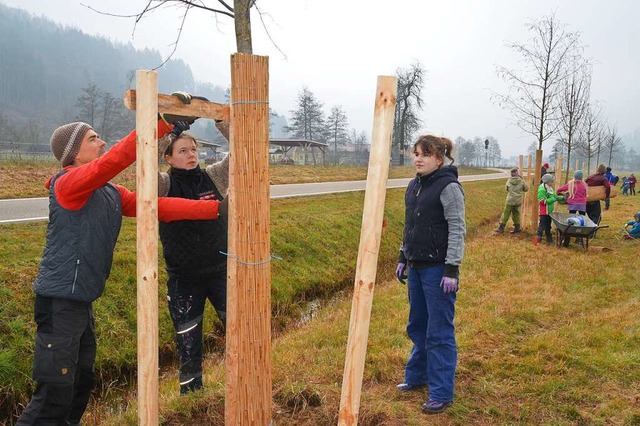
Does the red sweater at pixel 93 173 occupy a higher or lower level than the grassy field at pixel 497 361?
higher

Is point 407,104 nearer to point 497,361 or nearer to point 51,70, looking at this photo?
point 497,361

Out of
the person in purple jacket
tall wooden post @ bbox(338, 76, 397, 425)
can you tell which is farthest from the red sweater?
the person in purple jacket

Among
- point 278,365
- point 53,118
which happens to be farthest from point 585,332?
point 53,118

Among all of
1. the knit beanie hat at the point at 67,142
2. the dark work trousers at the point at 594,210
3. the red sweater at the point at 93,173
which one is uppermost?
the knit beanie hat at the point at 67,142

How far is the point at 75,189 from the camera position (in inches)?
93.6

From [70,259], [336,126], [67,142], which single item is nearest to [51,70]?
[336,126]

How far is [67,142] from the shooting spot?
2555 mm

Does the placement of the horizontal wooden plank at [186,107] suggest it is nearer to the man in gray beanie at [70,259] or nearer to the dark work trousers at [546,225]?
the man in gray beanie at [70,259]

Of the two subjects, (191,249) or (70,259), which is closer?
(70,259)

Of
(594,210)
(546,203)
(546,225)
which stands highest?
(546,203)

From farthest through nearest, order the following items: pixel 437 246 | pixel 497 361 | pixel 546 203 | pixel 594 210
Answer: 1. pixel 594 210
2. pixel 546 203
3. pixel 497 361
4. pixel 437 246

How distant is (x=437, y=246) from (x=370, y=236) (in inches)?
48.7

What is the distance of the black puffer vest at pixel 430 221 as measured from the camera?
341 cm

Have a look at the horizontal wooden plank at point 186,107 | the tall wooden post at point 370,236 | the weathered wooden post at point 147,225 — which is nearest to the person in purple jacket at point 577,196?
the tall wooden post at point 370,236
